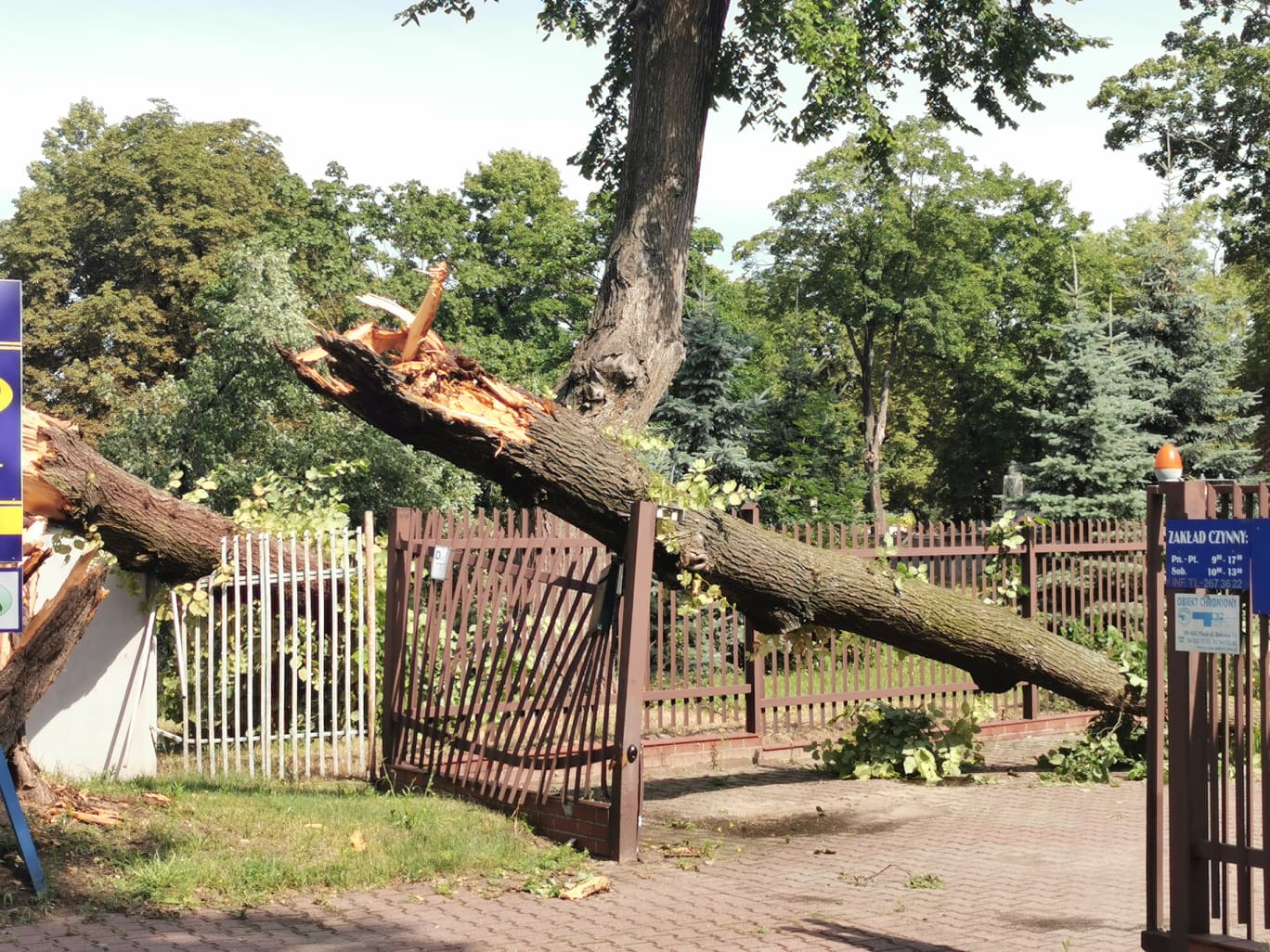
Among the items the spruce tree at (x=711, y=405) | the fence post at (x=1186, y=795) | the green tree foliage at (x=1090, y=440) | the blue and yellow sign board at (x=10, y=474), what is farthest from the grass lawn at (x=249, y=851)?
the green tree foliage at (x=1090, y=440)

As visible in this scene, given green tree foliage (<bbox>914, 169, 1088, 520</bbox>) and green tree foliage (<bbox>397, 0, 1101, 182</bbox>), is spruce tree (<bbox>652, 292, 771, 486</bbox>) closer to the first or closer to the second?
green tree foliage (<bbox>397, 0, 1101, 182</bbox>)

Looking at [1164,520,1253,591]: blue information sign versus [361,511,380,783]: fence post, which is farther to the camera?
[361,511,380,783]: fence post

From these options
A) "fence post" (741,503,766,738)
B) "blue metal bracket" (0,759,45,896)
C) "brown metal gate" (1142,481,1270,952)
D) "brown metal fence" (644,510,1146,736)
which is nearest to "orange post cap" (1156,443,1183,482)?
"brown metal gate" (1142,481,1270,952)

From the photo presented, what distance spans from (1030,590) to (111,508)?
29.6 feet

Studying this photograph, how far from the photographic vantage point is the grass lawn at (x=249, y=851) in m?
6.82

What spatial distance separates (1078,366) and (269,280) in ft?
44.8

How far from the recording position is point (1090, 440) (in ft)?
74.0

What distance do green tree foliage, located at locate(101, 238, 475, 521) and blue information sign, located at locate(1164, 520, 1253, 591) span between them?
15.5m

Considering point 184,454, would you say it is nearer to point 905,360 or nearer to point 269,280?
point 269,280

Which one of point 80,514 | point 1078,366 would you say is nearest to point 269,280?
point 80,514

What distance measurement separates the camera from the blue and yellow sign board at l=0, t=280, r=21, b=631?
21.5ft

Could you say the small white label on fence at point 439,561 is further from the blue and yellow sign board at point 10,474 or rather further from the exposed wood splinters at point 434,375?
the blue and yellow sign board at point 10,474

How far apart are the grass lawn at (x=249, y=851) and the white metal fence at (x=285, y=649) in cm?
160

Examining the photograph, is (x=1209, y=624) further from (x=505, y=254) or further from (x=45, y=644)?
(x=505, y=254)
